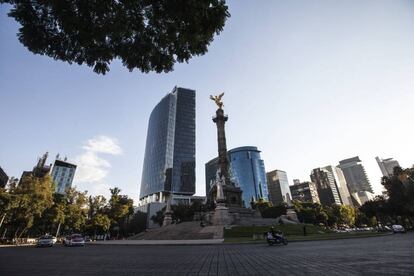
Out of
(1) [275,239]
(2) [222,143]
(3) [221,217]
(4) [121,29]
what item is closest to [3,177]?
(2) [222,143]

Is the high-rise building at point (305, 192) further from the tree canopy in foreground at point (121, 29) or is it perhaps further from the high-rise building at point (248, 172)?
the tree canopy in foreground at point (121, 29)

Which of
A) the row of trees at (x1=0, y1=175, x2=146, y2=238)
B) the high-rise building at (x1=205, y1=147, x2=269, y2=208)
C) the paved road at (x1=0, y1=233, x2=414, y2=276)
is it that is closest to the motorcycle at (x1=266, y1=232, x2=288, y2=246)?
the paved road at (x1=0, y1=233, x2=414, y2=276)

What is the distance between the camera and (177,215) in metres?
68.9

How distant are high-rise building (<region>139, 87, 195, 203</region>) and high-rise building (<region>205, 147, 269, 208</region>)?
143ft

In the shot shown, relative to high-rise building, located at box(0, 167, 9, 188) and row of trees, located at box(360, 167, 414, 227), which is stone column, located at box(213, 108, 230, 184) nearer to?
row of trees, located at box(360, 167, 414, 227)

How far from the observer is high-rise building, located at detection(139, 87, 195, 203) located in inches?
4727

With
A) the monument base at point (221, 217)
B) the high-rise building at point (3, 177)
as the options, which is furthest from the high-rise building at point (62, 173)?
the monument base at point (221, 217)

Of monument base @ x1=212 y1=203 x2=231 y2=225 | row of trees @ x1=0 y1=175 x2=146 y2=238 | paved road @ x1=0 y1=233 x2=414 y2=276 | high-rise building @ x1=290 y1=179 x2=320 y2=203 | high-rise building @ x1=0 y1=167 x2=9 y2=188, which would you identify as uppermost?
high-rise building @ x1=290 y1=179 x2=320 y2=203

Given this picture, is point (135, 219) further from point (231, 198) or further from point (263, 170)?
point (263, 170)

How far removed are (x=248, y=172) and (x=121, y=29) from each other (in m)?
174

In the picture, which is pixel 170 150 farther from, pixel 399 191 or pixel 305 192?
pixel 305 192

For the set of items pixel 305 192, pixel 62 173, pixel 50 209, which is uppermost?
pixel 62 173

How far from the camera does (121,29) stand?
625cm

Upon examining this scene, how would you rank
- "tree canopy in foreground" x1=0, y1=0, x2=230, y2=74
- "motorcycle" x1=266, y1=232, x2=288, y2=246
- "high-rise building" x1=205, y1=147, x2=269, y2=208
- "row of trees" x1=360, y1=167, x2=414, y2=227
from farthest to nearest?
"high-rise building" x1=205, y1=147, x2=269, y2=208 < "row of trees" x1=360, y1=167, x2=414, y2=227 < "motorcycle" x1=266, y1=232, x2=288, y2=246 < "tree canopy in foreground" x1=0, y1=0, x2=230, y2=74
